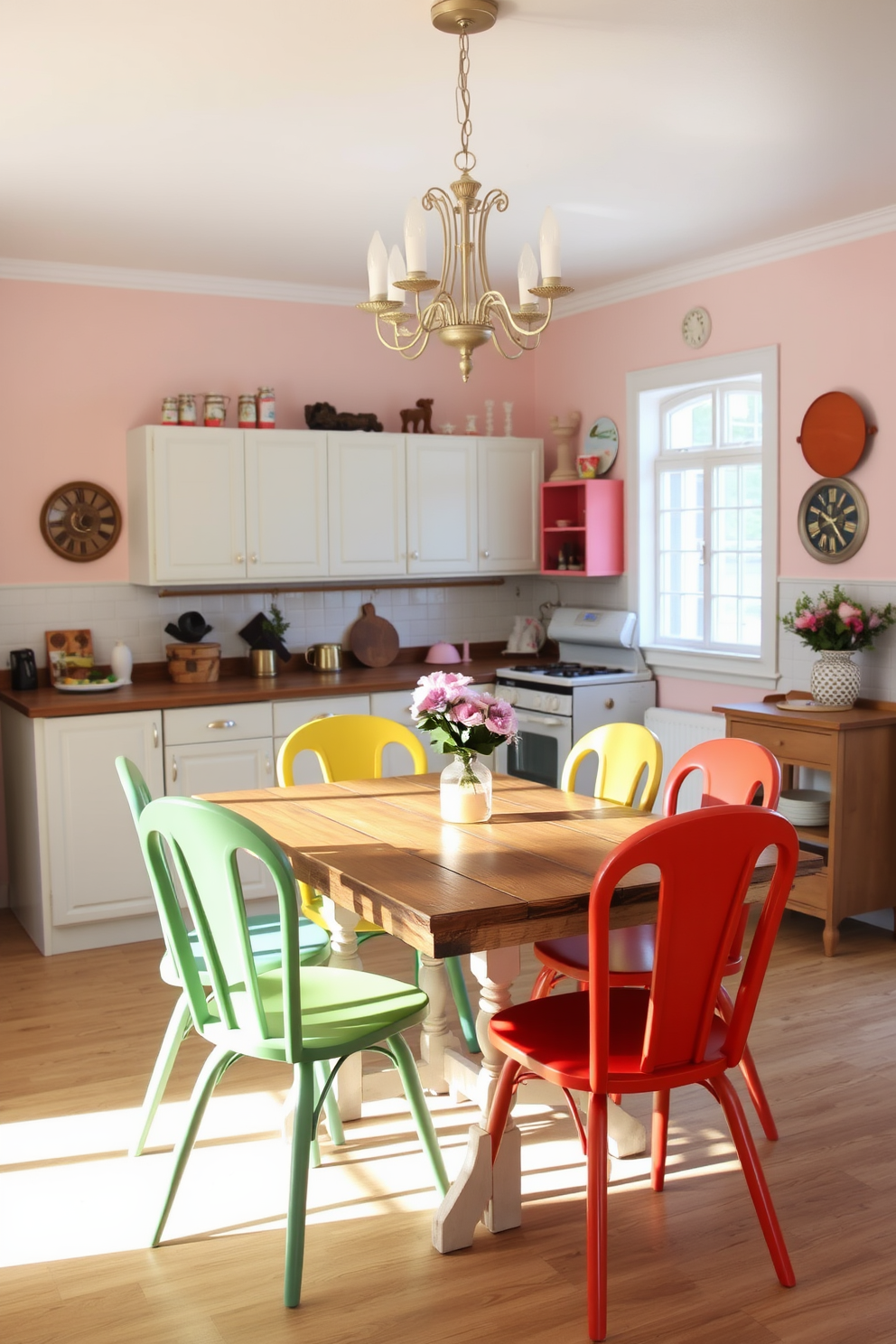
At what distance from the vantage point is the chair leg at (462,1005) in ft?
11.5

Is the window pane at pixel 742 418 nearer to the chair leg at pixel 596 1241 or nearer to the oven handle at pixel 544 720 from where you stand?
the oven handle at pixel 544 720

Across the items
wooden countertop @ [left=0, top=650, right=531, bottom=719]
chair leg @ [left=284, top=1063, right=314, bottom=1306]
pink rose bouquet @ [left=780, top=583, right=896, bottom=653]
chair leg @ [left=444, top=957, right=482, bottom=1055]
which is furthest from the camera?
wooden countertop @ [left=0, top=650, right=531, bottom=719]

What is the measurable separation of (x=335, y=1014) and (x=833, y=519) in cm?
311

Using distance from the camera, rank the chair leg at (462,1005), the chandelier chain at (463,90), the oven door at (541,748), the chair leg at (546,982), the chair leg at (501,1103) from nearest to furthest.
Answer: the chair leg at (501,1103)
the chandelier chain at (463,90)
the chair leg at (546,982)
the chair leg at (462,1005)
the oven door at (541,748)

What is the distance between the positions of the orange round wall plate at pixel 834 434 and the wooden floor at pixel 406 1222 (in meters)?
2.12

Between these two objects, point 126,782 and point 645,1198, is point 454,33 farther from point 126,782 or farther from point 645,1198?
point 645,1198

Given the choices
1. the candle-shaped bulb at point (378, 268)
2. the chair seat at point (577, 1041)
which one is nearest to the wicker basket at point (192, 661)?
the candle-shaped bulb at point (378, 268)

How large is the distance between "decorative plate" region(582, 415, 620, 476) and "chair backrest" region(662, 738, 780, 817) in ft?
9.63

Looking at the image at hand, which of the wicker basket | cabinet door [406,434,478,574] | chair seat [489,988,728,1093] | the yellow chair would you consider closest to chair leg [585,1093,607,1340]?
chair seat [489,988,728,1093]

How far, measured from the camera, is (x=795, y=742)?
15.1 ft

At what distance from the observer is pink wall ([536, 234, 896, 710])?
15.1 ft

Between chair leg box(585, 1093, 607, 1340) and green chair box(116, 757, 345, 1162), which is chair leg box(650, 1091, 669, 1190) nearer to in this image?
chair leg box(585, 1093, 607, 1340)

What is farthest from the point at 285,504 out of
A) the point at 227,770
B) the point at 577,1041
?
the point at 577,1041

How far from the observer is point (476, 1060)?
3504 mm
